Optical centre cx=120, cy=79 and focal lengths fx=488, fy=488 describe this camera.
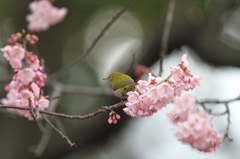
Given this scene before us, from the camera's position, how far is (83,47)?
5.99m

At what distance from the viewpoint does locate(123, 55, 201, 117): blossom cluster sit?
6.24 ft

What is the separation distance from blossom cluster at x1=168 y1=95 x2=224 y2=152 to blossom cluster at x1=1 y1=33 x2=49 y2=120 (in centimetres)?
57

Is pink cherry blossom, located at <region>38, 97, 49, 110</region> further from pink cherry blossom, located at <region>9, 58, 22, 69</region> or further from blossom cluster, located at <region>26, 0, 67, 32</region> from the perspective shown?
blossom cluster, located at <region>26, 0, 67, 32</region>

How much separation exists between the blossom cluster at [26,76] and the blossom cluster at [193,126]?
22.4 inches

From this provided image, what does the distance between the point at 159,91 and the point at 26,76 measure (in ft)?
1.76

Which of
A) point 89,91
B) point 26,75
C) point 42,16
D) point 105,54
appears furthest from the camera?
point 105,54

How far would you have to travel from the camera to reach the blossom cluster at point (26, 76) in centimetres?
197

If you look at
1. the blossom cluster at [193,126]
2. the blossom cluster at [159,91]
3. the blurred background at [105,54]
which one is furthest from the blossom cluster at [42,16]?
the blossom cluster at [193,126]

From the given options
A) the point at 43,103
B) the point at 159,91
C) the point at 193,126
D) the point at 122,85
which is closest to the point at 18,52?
the point at 43,103

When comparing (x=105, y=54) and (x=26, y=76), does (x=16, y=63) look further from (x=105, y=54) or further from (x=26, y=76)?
(x=105, y=54)

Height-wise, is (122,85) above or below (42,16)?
below

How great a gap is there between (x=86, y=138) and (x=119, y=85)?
213 cm

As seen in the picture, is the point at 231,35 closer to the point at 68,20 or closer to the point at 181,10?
the point at 181,10

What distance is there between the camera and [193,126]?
1804 mm
